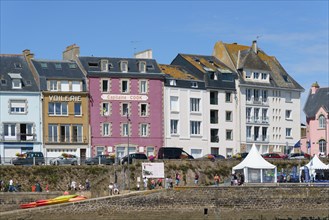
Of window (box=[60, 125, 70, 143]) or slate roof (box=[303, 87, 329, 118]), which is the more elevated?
slate roof (box=[303, 87, 329, 118])

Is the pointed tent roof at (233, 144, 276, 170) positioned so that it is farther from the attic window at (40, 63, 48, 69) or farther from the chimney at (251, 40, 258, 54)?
the chimney at (251, 40, 258, 54)

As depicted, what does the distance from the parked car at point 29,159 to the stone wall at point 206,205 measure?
520 inches

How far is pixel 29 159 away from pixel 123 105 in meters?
12.4

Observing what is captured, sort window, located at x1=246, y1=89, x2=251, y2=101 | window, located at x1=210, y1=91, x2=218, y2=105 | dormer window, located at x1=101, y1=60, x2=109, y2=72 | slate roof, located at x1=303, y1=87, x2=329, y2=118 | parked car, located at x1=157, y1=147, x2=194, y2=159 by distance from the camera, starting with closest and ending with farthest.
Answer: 1. parked car, located at x1=157, y1=147, x2=194, y2=159
2. dormer window, located at x1=101, y1=60, x2=109, y2=72
3. window, located at x1=210, y1=91, x2=218, y2=105
4. window, located at x1=246, y1=89, x2=251, y2=101
5. slate roof, located at x1=303, y1=87, x2=329, y2=118

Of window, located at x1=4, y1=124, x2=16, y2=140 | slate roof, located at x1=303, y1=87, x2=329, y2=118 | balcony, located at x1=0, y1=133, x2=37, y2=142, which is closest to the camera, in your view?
balcony, located at x1=0, y1=133, x2=37, y2=142

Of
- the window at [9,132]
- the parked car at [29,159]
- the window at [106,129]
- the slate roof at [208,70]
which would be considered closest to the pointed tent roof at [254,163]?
the parked car at [29,159]

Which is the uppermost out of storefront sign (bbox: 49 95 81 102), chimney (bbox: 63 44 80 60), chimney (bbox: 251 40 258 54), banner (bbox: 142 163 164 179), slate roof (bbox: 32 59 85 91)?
chimney (bbox: 251 40 258 54)

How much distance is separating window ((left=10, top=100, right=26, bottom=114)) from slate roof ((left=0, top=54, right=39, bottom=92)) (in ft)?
3.14

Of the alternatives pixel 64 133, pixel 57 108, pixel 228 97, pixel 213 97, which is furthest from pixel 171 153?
pixel 228 97

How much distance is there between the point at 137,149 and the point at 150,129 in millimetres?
2066

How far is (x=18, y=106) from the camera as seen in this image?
71.1 meters

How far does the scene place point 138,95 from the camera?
74875 mm

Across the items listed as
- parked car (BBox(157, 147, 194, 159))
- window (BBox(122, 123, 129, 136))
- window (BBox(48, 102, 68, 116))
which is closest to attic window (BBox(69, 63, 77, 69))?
window (BBox(48, 102, 68, 116))

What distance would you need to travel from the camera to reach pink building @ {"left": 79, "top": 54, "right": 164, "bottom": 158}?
73.4m
